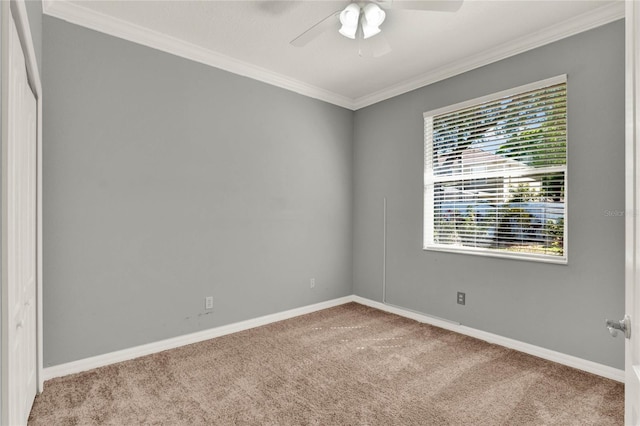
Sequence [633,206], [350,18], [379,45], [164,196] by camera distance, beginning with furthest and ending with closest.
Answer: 1. [164,196]
2. [379,45]
3. [350,18]
4. [633,206]

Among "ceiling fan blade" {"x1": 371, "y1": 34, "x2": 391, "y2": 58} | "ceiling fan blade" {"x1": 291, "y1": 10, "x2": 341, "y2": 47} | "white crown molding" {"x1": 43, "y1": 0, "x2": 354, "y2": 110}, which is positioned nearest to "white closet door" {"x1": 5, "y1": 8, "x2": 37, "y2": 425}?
"white crown molding" {"x1": 43, "y1": 0, "x2": 354, "y2": 110}

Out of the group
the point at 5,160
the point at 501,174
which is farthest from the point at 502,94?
the point at 5,160

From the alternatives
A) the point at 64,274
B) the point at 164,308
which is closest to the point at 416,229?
the point at 164,308

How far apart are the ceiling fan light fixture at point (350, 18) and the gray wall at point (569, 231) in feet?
5.15

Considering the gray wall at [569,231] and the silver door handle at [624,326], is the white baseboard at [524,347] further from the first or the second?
the silver door handle at [624,326]

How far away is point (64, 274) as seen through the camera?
235 centimetres

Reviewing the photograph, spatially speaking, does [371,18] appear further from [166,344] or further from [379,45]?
[166,344]

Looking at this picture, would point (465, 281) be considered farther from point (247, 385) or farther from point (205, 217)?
point (205, 217)

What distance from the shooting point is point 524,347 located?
2766 millimetres

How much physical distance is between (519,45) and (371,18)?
1.50 meters

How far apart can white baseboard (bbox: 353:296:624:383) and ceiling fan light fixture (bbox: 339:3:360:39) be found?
280 centimetres

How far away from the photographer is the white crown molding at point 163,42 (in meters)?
2.34

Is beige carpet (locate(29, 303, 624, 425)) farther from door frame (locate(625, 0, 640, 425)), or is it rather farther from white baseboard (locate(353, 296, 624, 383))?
door frame (locate(625, 0, 640, 425))

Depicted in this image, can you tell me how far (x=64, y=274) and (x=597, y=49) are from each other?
4227 millimetres
